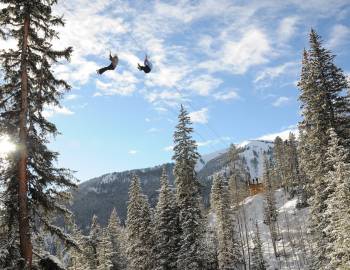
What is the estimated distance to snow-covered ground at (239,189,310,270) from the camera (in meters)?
72.2

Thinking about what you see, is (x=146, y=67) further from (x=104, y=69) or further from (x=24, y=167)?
(x=24, y=167)

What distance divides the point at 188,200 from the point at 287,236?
4814 cm

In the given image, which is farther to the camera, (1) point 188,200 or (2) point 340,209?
(1) point 188,200

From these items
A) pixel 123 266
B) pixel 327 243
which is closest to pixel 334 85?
pixel 327 243

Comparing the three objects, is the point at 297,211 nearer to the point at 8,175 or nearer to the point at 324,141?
the point at 324,141

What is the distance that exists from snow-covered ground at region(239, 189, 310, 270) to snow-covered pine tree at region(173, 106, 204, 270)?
31.9m

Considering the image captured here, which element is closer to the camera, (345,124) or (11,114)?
(11,114)

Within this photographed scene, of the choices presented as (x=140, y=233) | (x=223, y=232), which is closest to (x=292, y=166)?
(x=223, y=232)

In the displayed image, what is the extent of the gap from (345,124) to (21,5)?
21.6 m

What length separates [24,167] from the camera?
49.2 feet

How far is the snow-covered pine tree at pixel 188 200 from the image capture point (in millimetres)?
40156

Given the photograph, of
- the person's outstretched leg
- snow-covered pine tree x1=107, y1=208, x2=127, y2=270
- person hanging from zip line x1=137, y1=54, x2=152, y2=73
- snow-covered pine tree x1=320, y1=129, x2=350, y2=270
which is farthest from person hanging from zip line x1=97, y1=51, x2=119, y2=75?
snow-covered pine tree x1=107, y1=208, x2=127, y2=270

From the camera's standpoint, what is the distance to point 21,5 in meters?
15.3

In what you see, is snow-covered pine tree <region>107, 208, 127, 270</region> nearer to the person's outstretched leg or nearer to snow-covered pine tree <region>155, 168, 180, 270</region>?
snow-covered pine tree <region>155, 168, 180, 270</region>
